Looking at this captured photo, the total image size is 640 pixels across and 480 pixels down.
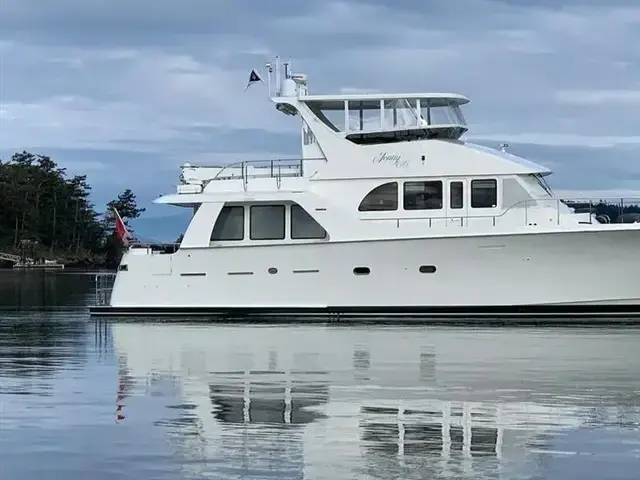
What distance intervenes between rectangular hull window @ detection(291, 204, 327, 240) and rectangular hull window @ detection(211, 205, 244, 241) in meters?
1.16

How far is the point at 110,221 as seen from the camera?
349 ft

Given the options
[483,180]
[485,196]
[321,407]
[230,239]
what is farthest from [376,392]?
[230,239]

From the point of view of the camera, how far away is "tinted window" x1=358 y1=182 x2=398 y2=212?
23188 millimetres

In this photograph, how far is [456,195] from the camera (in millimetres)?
23016

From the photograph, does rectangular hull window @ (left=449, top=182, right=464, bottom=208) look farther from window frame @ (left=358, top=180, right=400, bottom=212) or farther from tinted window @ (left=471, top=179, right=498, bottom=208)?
window frame @ (left=358, top=180, right=400, bottom=212)

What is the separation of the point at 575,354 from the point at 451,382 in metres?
3.89

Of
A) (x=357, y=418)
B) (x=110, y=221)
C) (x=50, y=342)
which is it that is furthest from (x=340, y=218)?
(x=110, y=221)

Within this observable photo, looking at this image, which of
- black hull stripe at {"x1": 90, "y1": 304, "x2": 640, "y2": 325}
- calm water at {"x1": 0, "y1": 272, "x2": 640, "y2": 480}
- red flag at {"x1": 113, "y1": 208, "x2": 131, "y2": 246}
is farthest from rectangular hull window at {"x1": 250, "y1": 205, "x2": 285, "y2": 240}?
calm water at {"x1": 0, "y1": 272, "x2": 640, "y2": 480}

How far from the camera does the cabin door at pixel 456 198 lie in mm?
23000

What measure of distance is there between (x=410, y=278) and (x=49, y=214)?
79046 millimetres

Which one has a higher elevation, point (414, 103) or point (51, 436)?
point (414, 103)

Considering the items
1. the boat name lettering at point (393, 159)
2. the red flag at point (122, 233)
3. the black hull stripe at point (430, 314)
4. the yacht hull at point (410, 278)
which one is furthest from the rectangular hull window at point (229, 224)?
the boat name lettering at point (393, 159)

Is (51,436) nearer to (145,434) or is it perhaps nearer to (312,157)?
(145,434)

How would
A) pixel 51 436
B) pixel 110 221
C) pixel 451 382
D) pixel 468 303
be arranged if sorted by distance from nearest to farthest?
pixel 51 436
pixel 451 382
pixel 468 303
pixel 110 221
